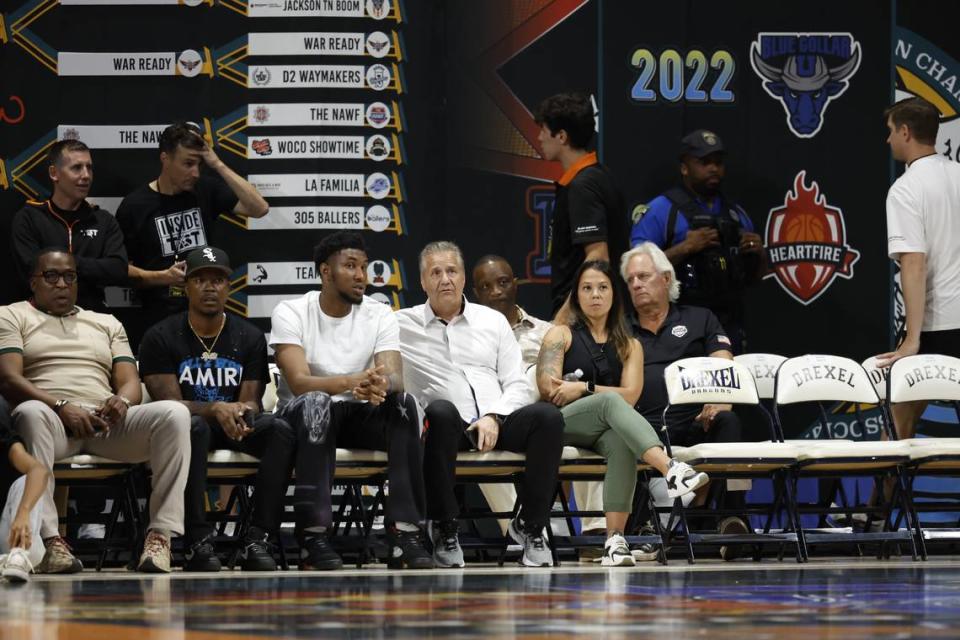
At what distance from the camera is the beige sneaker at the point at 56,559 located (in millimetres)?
5586

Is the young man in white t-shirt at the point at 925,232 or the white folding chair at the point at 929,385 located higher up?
the young man in white t-shirt at the point at 925,232

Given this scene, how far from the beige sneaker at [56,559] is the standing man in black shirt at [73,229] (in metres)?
1.73

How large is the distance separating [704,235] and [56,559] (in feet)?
12.2

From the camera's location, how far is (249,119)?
767 cm

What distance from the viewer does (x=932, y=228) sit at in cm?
718

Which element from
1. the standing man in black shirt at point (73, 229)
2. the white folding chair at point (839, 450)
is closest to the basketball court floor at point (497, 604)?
the white folding chair at point (839, 450)

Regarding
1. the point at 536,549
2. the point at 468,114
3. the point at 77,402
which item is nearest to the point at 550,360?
the point at 536,549

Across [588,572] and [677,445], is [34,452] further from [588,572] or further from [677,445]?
[677,445]

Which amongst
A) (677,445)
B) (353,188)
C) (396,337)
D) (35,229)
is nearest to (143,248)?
(35,229)

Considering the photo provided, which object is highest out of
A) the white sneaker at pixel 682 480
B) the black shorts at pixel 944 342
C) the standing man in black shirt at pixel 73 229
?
the standing man in black shirt at pixel 73 229

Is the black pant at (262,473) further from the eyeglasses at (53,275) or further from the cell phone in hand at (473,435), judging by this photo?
the eyeglasses at (53,275)

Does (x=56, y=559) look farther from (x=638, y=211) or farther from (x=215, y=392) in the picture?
(x=638, y=211)

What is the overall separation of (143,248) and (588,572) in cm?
312

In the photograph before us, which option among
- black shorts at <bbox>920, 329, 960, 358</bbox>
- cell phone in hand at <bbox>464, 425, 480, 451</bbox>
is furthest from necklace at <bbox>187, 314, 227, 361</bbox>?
black shorts at <bbox>920, 329, 960, 358</bbox>
